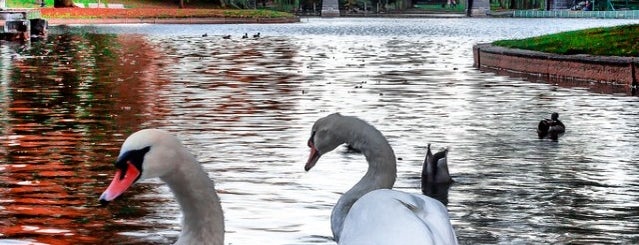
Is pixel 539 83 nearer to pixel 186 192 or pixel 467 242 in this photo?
pixel 467 242

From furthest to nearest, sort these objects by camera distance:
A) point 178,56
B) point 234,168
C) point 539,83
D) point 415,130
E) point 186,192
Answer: point 178,56 < point 539,83 < point 415,130 < point 234,168 < point 186,192

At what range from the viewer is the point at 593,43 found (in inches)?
1066

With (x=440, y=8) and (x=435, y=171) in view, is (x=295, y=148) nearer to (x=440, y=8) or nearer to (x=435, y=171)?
(x=435, y=171)

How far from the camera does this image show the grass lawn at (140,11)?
78125mm

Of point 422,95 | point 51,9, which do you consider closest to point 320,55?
point 422,95

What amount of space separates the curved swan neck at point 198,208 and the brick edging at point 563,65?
19.2 metres

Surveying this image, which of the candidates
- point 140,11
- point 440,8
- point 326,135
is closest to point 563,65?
point 326,135

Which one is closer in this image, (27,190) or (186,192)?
(186,192)

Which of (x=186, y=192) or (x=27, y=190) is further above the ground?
(x=186, y=192)

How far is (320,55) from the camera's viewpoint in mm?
39469

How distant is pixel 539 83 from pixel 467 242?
16.6 m

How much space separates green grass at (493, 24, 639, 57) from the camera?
25.4m

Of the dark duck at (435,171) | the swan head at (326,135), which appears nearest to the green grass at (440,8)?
the dark duck at (435,171)

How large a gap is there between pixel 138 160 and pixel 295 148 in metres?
10.1
